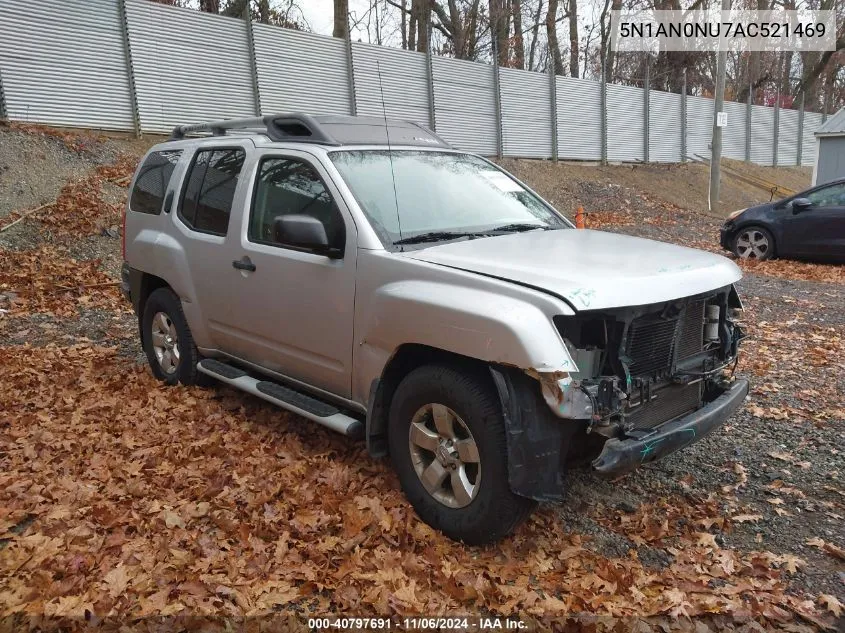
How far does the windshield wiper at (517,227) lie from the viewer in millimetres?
4086

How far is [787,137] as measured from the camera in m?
33.8

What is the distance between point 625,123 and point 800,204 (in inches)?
553

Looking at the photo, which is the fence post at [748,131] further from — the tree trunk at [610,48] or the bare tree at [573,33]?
the bare tree at [573,33]

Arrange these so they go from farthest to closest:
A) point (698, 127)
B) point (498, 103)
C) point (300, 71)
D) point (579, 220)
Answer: point (698, 127) < point (498, 103) < point (300, 71) < point (579, 220)

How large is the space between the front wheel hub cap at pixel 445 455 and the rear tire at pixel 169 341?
8.40 feet

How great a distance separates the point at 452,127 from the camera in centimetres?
1877

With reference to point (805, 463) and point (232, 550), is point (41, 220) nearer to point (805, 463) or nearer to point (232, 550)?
point (232, 550)

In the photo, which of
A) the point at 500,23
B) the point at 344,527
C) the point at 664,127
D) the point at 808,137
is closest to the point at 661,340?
the point at 344,527

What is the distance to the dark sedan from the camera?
35.5ft

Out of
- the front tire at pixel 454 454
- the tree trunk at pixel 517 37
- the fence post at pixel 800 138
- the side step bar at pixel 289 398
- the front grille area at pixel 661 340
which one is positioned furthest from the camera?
the fence post at pixel 800 138

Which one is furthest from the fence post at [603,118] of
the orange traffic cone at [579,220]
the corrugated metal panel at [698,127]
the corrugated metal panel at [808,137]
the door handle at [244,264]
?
the door handle at [244,264]

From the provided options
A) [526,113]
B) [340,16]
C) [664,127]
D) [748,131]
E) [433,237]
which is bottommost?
[433,237]

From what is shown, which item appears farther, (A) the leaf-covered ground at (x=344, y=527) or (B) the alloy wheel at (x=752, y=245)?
(B) the alloy wheel at (x=752, y=245)

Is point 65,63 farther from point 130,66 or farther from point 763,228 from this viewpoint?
point 763,228
